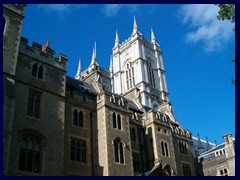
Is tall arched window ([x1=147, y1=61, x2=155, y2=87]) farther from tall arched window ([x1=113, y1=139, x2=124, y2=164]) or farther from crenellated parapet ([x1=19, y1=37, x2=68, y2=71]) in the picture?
crenellated parapet ([x1=19, y1=37, x2=68, y2=71])

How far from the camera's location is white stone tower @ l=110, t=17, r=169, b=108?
→ 89.1 m

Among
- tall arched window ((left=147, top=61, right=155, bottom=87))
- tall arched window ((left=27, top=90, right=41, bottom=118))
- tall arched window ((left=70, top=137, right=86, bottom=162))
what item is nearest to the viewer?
tall arched window ((left=27, top=90, right=41, bottom=118))

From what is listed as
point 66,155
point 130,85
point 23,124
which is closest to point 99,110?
point 66,155

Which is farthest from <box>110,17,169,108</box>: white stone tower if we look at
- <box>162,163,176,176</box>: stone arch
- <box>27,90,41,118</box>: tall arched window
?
<box>27,90,41,118</box>: tall arched window

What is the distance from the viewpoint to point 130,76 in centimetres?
9494

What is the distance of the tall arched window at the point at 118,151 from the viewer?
29422 millimetres

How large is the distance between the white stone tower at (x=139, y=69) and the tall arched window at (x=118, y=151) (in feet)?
178

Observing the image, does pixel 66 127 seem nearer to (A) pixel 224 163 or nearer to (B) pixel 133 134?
(B) pixel 133 134

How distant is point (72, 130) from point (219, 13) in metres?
16.2

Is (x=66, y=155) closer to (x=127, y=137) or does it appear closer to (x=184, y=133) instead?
(x=127, y=137)

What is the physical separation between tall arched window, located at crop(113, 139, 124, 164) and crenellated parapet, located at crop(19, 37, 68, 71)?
894 cm

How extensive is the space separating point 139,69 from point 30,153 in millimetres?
70275

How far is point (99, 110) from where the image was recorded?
31484mm

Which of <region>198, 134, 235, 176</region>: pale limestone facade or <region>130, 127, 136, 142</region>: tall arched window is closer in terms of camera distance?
<region>130, 127, 136, 142</region>: tall arched window
